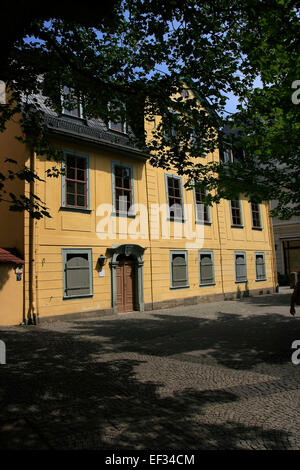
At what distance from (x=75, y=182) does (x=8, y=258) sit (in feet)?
13.0

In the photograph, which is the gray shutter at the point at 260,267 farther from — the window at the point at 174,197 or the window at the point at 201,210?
the window at the point at 174,197

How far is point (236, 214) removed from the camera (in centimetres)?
2092

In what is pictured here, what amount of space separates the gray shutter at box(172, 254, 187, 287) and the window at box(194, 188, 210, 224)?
258cm

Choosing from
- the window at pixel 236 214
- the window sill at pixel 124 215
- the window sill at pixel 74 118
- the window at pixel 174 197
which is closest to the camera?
the window sill at pixel 74 118

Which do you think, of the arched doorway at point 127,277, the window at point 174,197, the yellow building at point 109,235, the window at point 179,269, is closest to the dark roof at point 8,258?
the yellow building at point 109,235

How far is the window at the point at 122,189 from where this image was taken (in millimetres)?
14477

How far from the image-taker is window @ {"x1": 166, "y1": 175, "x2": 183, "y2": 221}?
16656 millimetres

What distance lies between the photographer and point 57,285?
12000 millimetres

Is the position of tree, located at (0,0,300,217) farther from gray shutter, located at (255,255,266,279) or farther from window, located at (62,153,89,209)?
gray shutter, located at (255,255,266,279)

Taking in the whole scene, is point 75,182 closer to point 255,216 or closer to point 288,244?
point 255,216

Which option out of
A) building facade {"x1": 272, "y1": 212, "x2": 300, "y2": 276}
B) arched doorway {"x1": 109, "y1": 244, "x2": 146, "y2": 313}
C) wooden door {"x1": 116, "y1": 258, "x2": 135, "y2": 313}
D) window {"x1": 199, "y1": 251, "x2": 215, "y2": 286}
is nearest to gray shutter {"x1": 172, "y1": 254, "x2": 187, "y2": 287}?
window {"x1": 199, "y1": 251, "x2": 215, "y2": 286}

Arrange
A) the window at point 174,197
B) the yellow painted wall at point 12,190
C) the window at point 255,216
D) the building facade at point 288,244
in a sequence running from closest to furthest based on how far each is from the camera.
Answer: the yellow painted wall at point 12,190
the window at point 174,197
the window at point 255,216
the building facade at point 288,244

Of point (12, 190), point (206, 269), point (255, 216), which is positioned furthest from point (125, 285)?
point (255, 216)

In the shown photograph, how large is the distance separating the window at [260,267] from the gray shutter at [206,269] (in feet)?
16.9
